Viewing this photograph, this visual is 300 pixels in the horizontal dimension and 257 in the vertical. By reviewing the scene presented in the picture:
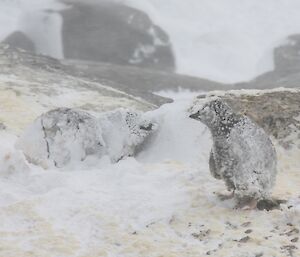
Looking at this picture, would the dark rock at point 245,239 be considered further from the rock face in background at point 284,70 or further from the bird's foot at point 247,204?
the rock face in background at point 284,70

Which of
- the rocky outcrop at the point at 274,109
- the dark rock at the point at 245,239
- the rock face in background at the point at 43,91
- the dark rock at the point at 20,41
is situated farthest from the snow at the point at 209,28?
the dark rock at the point at 245,239

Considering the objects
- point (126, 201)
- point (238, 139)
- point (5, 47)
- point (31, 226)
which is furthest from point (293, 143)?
point (5, 47)

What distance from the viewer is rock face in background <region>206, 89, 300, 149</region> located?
1485cm

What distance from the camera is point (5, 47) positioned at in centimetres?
2664

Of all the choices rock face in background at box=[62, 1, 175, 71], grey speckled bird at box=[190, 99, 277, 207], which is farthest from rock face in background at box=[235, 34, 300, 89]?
grey speckled bird at box=[190, 99, 277, 207]

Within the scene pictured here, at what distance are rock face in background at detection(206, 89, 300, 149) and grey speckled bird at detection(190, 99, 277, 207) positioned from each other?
305cm

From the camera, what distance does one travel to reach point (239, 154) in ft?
37.6

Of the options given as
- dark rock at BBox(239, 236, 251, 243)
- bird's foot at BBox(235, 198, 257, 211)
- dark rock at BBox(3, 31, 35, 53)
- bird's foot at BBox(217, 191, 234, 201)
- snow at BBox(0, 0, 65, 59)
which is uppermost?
snow at BBox(0, 0, 65, 59)

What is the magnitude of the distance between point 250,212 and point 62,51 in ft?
96.8

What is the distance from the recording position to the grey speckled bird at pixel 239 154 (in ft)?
36.9

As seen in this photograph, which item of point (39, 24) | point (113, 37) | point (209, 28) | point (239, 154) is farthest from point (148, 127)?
point (209, 28)

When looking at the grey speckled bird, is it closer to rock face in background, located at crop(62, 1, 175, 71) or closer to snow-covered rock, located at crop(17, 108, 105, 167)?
snow-covered rock, located at crop(17, 108, 105, 167)

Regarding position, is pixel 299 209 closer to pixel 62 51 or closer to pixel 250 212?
pixel 250 212

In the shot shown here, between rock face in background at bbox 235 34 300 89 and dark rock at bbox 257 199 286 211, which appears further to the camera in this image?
rock face in background at bbox 235 34 300 89
